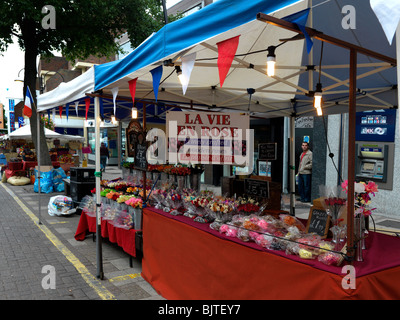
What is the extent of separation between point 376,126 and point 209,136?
5.55 meters

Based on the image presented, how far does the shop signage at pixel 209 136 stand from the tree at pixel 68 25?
30.9 feet

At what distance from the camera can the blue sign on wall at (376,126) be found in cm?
769

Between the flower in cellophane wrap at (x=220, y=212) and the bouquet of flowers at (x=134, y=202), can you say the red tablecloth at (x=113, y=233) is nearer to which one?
the bouquet of flowers at (x=134, y=202)

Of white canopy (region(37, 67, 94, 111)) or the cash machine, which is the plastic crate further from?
the cash machine

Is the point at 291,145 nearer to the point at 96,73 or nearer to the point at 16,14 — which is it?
the point at 96,73

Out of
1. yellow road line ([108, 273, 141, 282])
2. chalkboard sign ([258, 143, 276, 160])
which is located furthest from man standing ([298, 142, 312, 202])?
yellow road line ([108, 273, 141, 282])

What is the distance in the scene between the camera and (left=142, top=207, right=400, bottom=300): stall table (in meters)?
2.16

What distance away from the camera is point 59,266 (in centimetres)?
481

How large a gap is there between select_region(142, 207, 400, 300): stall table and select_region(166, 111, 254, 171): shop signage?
51.9 inches

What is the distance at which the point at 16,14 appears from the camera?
11.3m

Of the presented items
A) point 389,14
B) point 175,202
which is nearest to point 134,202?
point 175,202

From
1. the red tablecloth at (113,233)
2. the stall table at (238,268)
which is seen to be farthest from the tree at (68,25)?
the stall table at (238,268)

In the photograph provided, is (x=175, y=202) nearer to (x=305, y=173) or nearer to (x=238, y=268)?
(x=238, y=268)
